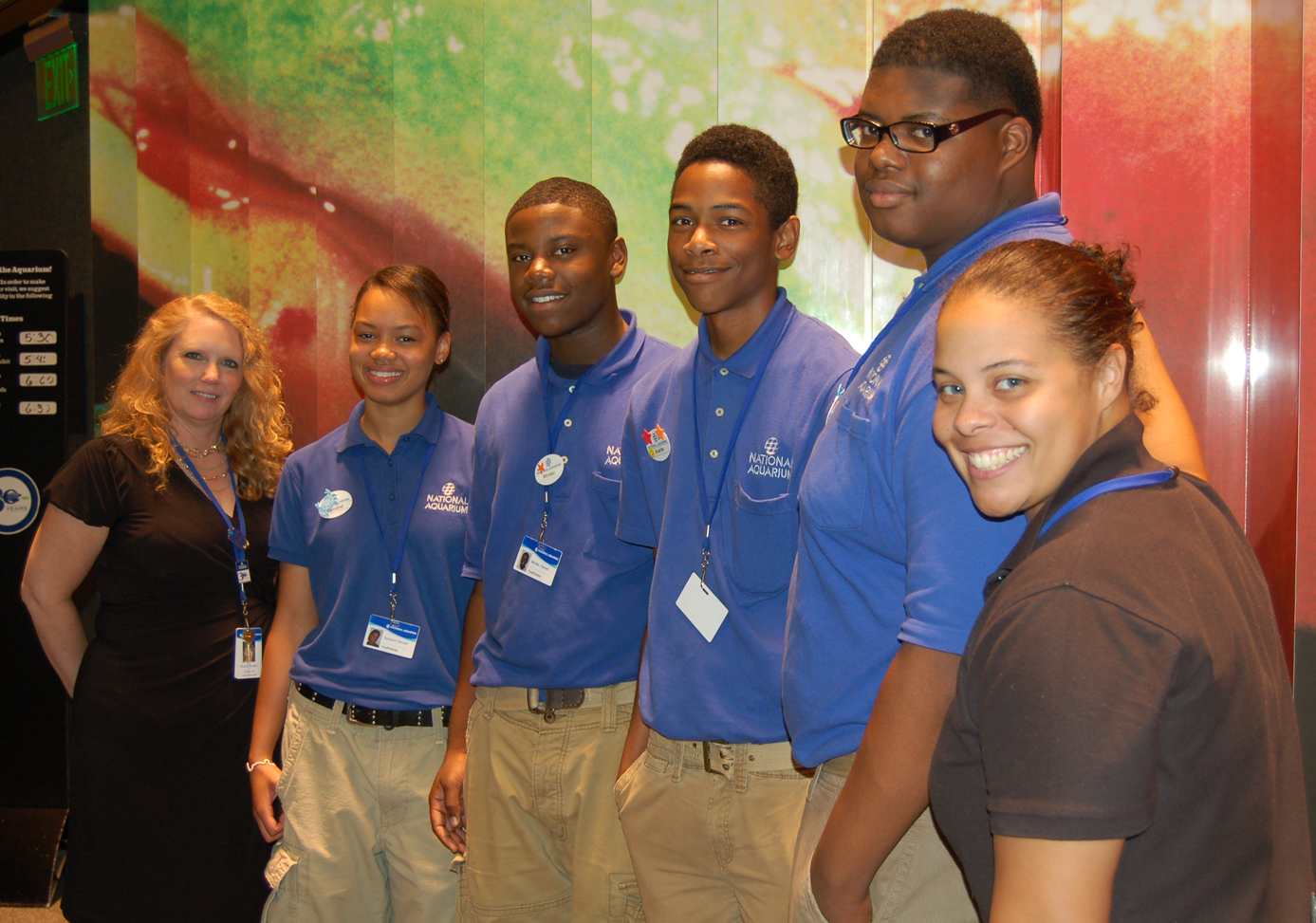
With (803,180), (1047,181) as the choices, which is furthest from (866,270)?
(1047,181)

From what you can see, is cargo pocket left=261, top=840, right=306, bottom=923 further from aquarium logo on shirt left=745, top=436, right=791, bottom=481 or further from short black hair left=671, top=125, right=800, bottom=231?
short black hair left=671, top=125, right=800, bottom=231

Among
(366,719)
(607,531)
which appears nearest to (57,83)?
(366,719)

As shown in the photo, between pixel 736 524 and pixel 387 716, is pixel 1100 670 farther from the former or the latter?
pixel 387 716

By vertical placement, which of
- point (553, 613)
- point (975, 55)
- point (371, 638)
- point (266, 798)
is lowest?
point (266, 798)

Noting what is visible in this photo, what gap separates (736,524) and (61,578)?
2.07 metres

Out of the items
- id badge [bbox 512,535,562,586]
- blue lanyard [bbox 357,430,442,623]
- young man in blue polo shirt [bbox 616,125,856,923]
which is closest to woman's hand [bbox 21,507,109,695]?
blue lanyard [bbox 357,430,442,623]

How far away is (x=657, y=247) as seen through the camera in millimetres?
2838

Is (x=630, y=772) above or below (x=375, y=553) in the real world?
below

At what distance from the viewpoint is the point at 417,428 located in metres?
2.56

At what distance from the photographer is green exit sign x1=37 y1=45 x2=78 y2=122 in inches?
136

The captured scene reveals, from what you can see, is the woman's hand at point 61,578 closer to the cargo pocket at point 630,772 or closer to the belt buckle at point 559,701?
the belt buckle at point 559,701

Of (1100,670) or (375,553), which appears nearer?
(1100,670)

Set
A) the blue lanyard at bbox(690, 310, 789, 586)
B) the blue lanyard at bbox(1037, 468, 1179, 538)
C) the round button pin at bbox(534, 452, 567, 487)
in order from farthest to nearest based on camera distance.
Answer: the round button pin at bbox(534, 452, 567, 487) < the blue lanyard at bbox(690, 310, 789, 586) < the blue lanyard at bbox(1037, 468, 1179, 538)

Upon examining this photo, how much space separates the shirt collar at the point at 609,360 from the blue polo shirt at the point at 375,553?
0.38 metres
